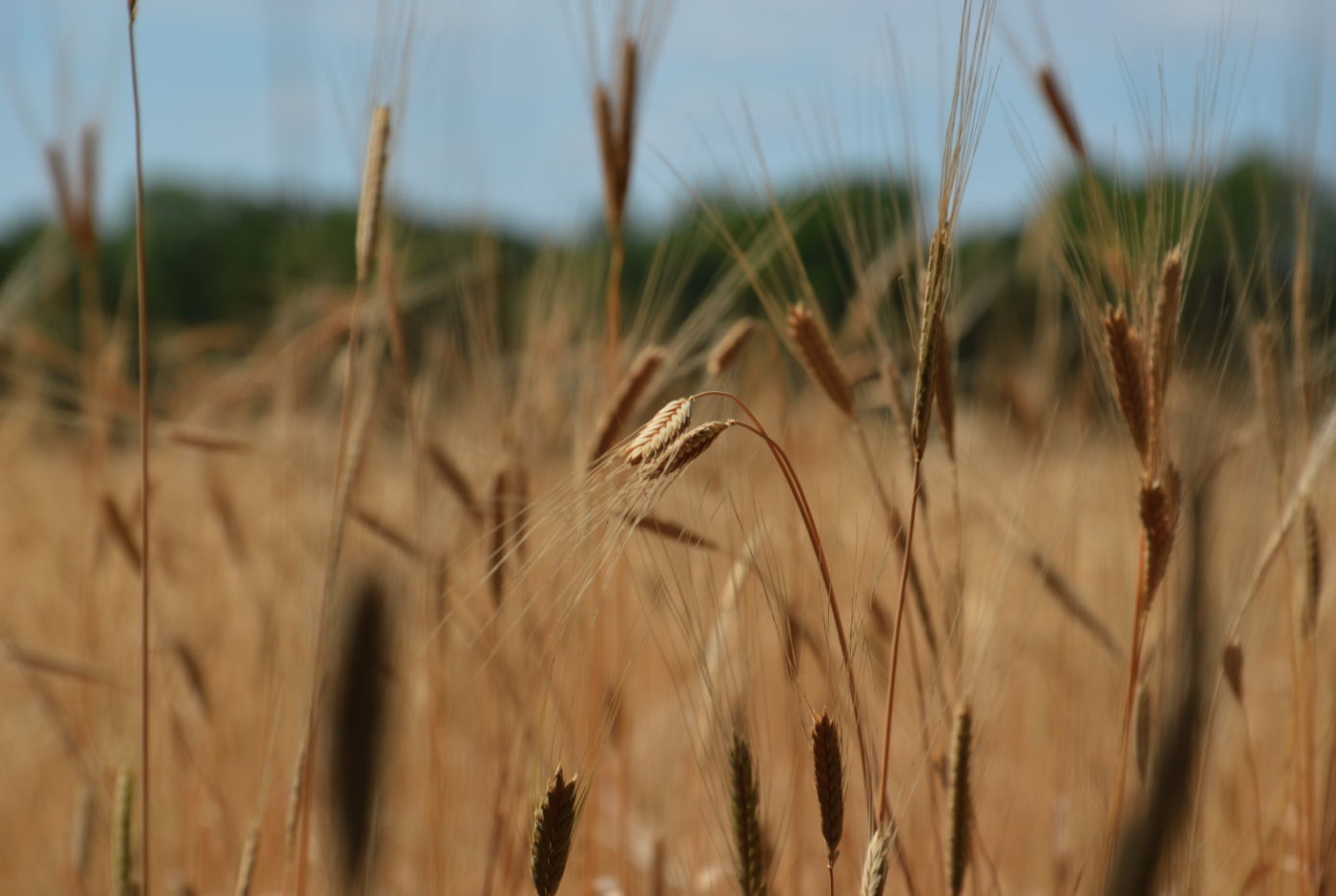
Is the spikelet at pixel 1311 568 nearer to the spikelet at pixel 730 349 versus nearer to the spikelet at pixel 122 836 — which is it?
the spikelet at pixel 730 349

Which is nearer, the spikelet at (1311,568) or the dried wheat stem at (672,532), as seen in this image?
the dried wheat stem at (672,532)

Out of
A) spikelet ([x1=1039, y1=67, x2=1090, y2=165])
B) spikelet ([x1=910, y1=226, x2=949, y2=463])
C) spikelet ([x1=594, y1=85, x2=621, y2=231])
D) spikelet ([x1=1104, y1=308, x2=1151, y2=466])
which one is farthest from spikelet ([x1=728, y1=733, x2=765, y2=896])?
spikelet ([x1=1039, y1=67, x2=1090, y2=165])

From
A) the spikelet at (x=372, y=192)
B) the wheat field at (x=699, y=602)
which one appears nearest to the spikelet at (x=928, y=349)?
the wheat field at (x=699, y=602)

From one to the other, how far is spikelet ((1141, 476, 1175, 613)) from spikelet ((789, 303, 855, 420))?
0.23 m

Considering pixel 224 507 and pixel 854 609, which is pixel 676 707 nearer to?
pixel 224 507

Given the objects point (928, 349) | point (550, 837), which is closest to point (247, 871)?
point (550, 837)

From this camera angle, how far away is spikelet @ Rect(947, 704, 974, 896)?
0.66 m

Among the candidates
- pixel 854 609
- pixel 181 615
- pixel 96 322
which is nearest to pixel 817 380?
pixel 854 609

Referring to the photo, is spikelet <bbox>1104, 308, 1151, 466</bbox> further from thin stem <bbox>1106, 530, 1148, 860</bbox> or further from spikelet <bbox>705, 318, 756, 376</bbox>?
spikelet <bbox>705, 318, 756, 376</bbox>

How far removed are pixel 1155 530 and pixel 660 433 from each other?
1.21ft

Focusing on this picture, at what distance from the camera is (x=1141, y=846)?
35cm

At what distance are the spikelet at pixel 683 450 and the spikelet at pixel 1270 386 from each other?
0.60m

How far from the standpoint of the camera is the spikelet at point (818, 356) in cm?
73

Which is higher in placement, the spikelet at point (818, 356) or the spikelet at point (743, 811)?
the spikelet at point (818, 356)
